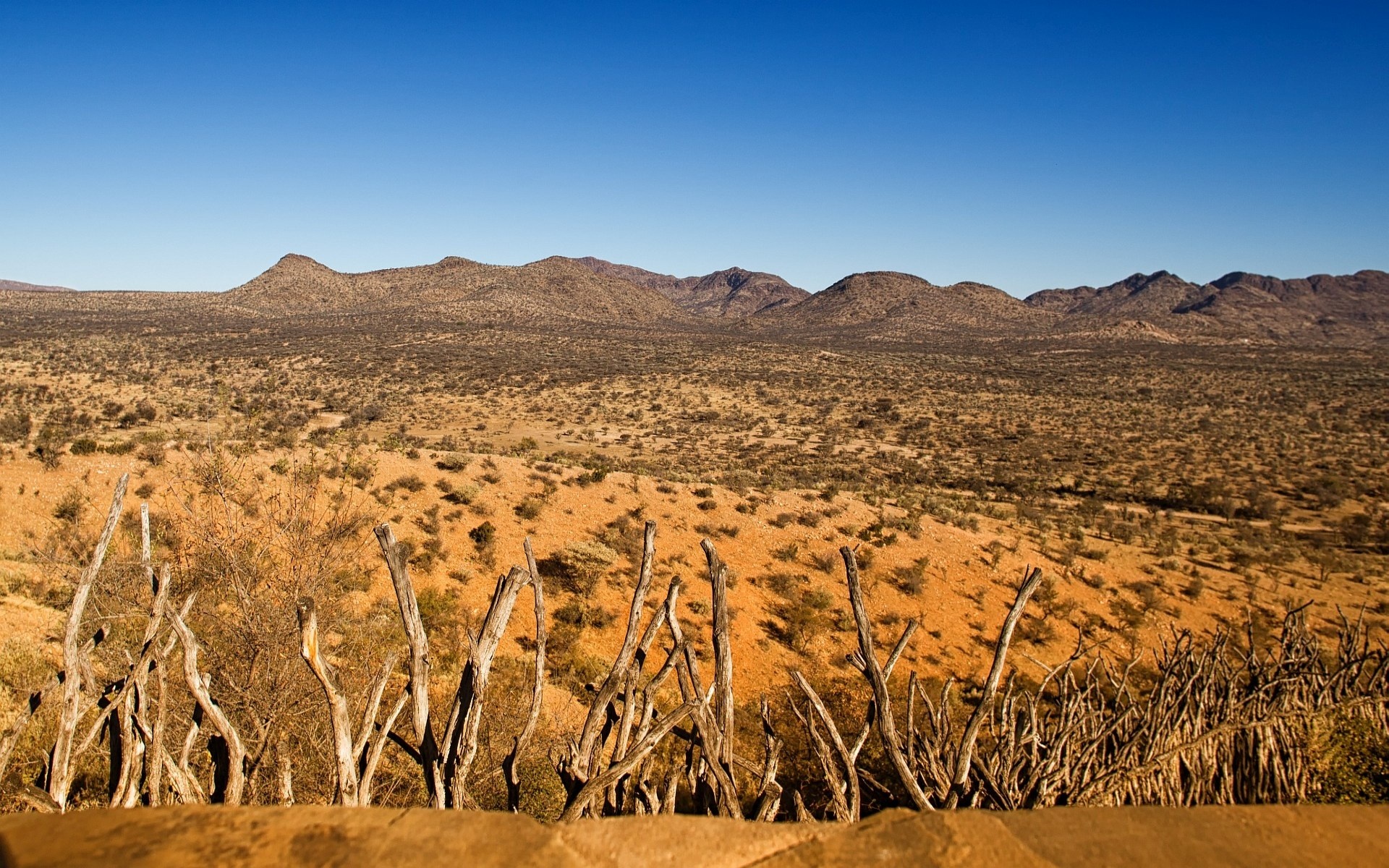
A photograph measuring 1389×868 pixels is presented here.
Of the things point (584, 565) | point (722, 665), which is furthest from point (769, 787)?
point (584, 565)

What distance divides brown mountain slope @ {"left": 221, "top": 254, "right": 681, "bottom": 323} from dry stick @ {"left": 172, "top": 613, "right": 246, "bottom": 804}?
83.6 meters

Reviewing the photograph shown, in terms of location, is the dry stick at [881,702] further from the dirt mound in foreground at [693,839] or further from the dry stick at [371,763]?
the dry stick at [371,763]

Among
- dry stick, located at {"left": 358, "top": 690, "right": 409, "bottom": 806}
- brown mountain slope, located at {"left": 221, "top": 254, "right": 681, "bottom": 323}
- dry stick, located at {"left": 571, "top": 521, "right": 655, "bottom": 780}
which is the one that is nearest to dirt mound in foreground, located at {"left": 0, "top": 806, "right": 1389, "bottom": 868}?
dry stick, located at {"left": 571, "top": 521, "right": 655, "bottom": 780}

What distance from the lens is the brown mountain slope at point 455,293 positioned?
8969 cm

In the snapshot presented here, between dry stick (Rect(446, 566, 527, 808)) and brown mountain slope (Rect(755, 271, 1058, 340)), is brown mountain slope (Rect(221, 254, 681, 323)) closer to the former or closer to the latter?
brown mountain slope (Rect(755, 271, 1058, 340))

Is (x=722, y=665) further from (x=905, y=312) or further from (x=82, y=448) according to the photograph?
(x=905, y=312)

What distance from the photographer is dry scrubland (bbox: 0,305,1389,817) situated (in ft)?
21.2

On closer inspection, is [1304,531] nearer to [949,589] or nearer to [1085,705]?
[949,589]

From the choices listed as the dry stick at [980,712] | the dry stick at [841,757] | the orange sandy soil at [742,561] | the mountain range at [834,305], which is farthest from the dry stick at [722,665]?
the mountain range at [834,305]

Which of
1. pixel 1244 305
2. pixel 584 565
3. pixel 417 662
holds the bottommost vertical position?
pixel 584 565

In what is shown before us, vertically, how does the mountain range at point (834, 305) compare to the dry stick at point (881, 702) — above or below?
above

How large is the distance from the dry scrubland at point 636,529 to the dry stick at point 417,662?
3.37 feet

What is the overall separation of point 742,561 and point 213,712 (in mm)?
11189

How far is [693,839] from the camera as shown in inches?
73.4
